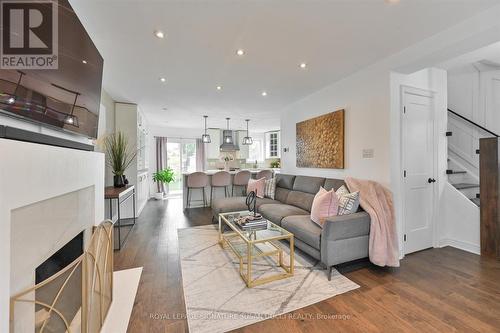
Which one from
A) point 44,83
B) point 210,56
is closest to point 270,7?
point 210,56

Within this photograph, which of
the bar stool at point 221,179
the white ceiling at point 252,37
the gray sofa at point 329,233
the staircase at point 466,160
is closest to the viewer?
the white ceiling at point 252,37

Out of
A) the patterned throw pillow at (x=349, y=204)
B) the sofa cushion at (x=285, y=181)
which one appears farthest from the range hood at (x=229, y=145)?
the patterned throw pillow at (x=349, y=204)

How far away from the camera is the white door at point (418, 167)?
Result: 2756 millimetres

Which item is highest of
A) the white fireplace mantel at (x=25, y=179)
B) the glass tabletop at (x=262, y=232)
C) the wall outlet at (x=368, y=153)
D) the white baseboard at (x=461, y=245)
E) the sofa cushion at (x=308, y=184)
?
the wall outlet at (x=368, y=153)

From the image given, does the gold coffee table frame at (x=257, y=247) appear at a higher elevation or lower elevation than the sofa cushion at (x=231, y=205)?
lower

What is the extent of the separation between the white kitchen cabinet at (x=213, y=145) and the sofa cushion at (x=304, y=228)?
5.51 metres

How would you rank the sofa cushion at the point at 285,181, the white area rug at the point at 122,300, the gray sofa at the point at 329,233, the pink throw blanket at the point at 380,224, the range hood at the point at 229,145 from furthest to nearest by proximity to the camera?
1. the range hood at the point at 229,145
2. the sofa cushion at the point at 285,181
3. the pink throw blanket at the point at 380,224
4. the gray sofa at the point at 329,233
5. the white area rug at the point at 122,300

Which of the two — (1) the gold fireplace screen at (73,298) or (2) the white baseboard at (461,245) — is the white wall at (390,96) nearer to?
(2) the white baseboard at (461,245)

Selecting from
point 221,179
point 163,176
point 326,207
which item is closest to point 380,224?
point 326,207

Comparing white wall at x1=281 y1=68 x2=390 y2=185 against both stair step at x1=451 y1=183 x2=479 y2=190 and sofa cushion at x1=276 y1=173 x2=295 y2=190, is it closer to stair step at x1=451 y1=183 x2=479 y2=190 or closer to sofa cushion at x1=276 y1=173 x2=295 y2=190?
sofa cushion at x1=276 y1=173 x2=295 y2=190

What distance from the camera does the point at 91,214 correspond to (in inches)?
72.9

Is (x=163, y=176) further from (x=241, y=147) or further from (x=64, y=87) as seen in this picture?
(x=64, y=87)

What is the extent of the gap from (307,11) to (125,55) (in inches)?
83.4

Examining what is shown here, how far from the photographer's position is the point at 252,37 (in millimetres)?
2135
